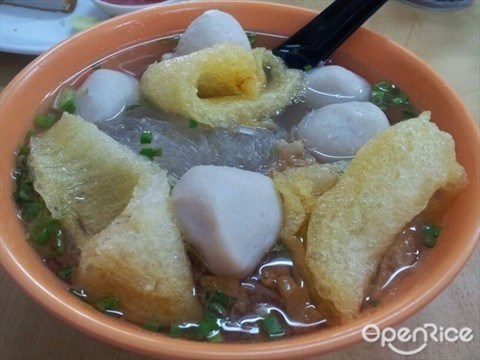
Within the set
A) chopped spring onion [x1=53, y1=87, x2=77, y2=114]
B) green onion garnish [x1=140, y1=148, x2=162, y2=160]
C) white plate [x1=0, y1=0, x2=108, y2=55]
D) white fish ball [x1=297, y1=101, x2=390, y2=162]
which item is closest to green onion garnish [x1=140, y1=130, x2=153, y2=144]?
green onion garnish [x1=140, y1=148, x2=162, y2=160]

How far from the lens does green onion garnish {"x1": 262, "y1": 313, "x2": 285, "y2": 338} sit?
0.75 m

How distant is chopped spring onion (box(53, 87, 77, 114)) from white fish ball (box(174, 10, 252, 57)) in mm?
221

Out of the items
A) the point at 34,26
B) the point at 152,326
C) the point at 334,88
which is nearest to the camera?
the point at 152,326

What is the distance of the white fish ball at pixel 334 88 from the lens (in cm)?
105

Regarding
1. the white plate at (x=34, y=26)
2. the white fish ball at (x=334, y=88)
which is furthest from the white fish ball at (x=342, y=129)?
the white plate at (x=34, y=26)

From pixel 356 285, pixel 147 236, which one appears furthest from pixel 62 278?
pixel 356 285

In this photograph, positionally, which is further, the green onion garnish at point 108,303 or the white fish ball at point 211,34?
the white fish ball at point 211,34

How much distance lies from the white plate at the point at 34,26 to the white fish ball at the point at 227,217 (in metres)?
0.77

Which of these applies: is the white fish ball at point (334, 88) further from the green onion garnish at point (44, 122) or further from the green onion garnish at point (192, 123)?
the green onion garnish at point (44, 122)

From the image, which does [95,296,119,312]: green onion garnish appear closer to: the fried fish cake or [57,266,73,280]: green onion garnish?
[57,266,73,280]: green onion garnish

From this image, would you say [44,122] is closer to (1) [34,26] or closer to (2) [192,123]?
(2) [192,123]

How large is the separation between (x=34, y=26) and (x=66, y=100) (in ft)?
1.93

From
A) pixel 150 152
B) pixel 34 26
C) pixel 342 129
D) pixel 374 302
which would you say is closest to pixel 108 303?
pixel 150 152

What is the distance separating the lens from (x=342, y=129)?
94 centimetres
